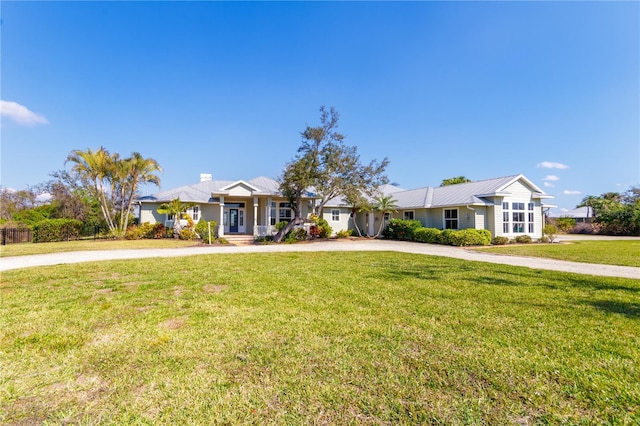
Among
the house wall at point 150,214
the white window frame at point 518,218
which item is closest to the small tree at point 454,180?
the white window frame at point 518,218

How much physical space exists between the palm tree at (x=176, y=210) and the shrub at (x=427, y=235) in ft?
53.7

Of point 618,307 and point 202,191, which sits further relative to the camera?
point 202,191

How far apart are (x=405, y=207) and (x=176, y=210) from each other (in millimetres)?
17230

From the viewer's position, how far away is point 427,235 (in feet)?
67.4

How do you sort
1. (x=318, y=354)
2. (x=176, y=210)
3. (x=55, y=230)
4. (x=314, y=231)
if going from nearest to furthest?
(x=318, y=354)
(x=55, y=230)
(x=176, y=210)
(x=314, y=231)

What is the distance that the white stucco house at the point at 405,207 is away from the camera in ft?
66.5

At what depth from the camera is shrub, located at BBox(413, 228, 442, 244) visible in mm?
20047

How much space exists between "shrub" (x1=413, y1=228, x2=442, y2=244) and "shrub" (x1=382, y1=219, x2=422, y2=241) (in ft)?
1.78

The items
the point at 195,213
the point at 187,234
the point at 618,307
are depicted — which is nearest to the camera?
the point at 618,307

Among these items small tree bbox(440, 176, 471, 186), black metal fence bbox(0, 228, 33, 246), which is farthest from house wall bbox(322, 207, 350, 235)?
small tree bbox(440, 176, 471, 186)

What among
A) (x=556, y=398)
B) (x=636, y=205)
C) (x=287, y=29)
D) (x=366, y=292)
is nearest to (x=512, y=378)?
(x=556, y=398)

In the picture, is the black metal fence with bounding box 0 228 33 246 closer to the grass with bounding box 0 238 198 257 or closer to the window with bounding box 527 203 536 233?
the grass with bounding box 0 238 198 257

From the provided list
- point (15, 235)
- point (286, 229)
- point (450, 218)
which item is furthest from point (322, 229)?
point (15, 235)

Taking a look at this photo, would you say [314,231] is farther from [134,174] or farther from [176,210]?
[134,174]
